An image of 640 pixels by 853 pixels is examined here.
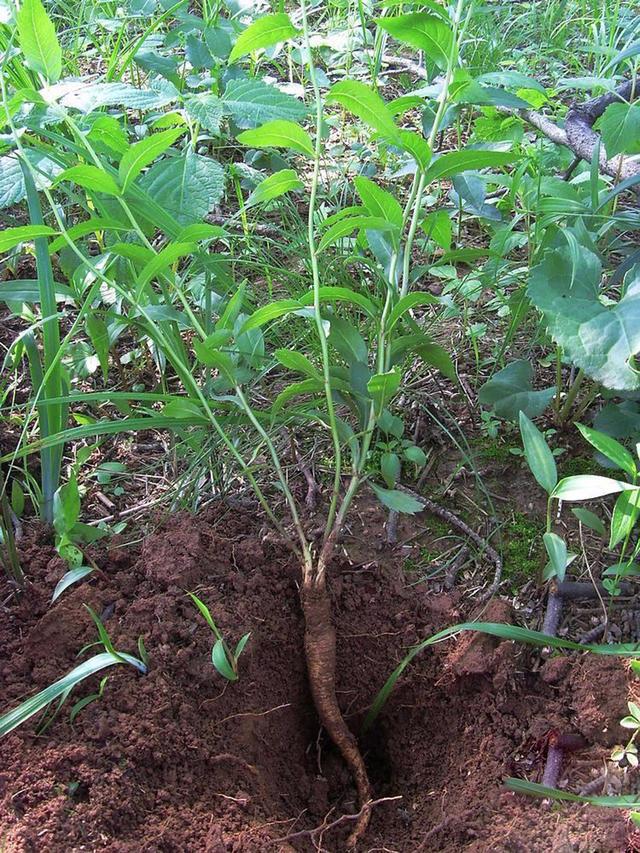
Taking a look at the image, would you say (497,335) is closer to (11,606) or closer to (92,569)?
(92,569)

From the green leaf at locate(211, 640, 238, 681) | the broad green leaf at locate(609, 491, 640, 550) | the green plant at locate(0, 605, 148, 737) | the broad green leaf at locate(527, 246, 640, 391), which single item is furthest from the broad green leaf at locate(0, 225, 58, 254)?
the broad green leaf at locate(609, 491, 640, 550)

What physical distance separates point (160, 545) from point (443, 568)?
0.59m

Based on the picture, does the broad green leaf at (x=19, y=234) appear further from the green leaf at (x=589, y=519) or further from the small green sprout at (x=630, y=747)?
the small green sprout at (x=630, y=747)

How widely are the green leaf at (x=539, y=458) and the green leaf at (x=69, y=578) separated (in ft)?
2.82

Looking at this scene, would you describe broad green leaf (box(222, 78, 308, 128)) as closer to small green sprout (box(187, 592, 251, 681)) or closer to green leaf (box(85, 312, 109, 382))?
green leaf (box(85, 312, 109, 382))

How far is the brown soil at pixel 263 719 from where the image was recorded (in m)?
1.16

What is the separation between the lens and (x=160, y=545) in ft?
4.97

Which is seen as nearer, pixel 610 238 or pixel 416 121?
pixel 610 238

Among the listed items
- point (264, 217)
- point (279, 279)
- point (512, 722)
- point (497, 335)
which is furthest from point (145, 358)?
point (512, 722)

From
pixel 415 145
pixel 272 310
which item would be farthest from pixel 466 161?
pixel 272 310

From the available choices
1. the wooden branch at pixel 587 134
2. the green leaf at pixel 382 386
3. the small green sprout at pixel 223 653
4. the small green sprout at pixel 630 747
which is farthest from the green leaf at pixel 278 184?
the small green sprout at pixel 630 747

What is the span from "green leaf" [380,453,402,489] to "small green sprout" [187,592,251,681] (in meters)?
0.44

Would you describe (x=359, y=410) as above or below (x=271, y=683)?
above

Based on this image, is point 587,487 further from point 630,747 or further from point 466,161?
point 466,161
